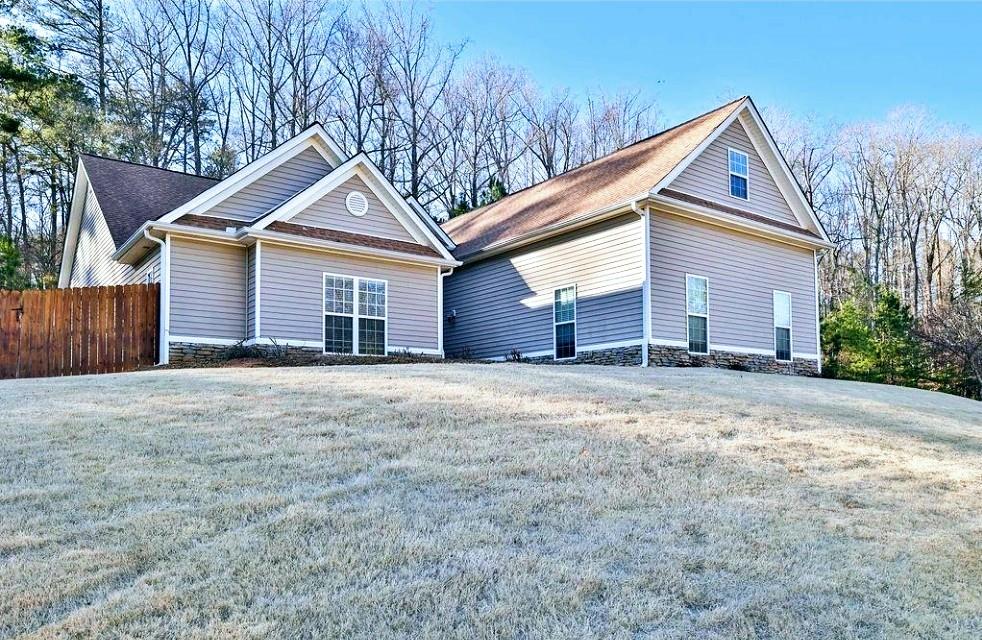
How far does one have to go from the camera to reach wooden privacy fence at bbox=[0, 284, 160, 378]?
45.9ft

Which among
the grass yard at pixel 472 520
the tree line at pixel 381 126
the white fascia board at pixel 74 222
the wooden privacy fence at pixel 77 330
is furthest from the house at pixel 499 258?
the tree line at pixel 381 126

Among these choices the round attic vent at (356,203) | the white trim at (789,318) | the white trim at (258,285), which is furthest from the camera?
the white trim at (789,318)

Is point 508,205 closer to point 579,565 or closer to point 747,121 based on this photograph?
point 747,121

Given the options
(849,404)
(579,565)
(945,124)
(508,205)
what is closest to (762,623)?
(579,565)

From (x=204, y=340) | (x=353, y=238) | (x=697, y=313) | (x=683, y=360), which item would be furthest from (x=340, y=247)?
(x=697, y=313)

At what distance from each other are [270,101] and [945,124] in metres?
28.3

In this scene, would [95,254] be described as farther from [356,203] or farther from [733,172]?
[733,172]

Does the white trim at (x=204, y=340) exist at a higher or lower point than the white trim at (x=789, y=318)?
lower

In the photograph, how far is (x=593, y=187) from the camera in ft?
59.9

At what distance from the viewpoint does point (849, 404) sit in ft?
34.0

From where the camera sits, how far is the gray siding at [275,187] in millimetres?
15453

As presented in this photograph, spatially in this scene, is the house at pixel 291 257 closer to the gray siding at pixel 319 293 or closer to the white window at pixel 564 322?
the gray siding at pixel 319 293

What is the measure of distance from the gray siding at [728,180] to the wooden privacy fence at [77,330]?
10536 millimetres

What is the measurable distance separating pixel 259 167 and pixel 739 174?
10.5 meters
